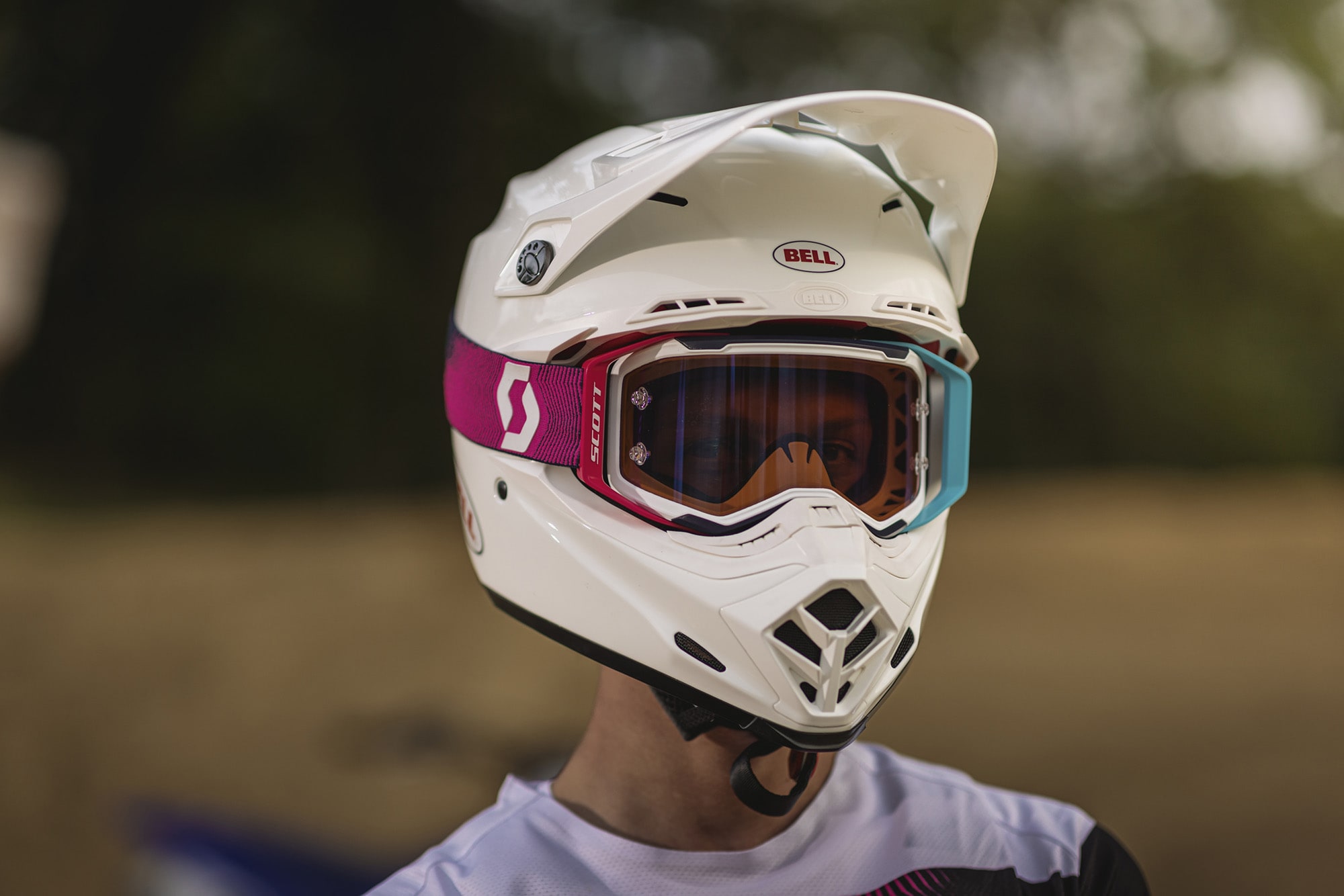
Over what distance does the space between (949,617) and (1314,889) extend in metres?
2.88

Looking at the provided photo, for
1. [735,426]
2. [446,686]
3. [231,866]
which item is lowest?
[446,686]

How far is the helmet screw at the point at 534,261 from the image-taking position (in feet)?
4.64

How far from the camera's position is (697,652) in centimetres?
132

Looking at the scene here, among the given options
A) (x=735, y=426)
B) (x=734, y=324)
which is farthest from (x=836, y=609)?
(x=734, y=324)

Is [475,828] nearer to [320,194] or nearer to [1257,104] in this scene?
[320,194]

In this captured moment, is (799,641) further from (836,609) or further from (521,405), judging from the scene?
(521,405)

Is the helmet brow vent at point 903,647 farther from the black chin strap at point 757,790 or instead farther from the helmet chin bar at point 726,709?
the black chin strap at point 757,790

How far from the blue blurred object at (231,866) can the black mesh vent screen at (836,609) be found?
2427mm

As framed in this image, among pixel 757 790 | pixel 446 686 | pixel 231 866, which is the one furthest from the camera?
pixel 446 686

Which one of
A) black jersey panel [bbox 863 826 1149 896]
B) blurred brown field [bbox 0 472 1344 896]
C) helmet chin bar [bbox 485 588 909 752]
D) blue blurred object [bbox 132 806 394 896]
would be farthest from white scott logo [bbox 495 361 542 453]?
blurred brown field [bbox 0 472 1344 896]

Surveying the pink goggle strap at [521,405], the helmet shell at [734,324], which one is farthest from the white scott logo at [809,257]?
the pink goggle strap at [521,405]

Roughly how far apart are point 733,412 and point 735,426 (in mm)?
19

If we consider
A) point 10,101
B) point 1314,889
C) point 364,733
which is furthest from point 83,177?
point 1314,889

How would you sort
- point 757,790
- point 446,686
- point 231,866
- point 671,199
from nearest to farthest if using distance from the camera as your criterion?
point 757,790 → point 671,199 → point 231,866 → point 446,686
